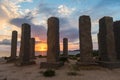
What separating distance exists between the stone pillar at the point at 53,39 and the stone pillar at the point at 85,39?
223 cm

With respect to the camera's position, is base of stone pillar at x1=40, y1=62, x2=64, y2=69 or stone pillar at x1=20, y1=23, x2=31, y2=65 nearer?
base of stone pillar at x1=40, y1=62, x2=64, y2=69

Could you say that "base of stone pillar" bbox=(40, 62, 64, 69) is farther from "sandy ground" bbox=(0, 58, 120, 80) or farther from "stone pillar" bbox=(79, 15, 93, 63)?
"stone pillar" bbox=(79, 15, 93, 63)

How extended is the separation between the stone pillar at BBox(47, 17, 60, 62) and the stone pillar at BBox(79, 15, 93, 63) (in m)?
2.23

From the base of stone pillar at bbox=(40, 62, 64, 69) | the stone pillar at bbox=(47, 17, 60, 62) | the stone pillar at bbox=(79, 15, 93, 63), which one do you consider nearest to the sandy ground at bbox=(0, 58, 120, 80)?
the base of stone pillar at bbox=(40, 62, 64, 69)

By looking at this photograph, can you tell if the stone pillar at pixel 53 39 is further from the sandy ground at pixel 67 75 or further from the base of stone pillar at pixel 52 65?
the sandy ground at pixel 67 75

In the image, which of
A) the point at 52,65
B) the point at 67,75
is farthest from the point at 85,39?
the point at 67,75

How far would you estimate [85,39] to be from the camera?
16.0m

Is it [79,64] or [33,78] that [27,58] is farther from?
[33,78]

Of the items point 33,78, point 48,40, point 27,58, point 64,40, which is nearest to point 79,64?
point 48,40

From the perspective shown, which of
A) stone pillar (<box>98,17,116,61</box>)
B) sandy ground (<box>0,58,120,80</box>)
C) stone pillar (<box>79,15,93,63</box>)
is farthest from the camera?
stone pillar (<box>98,17,116,61</box>)

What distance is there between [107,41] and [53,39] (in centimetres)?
491

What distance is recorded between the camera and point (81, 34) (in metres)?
16.3

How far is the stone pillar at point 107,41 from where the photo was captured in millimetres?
16047

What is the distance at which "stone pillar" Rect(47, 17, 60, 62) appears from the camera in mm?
16141
